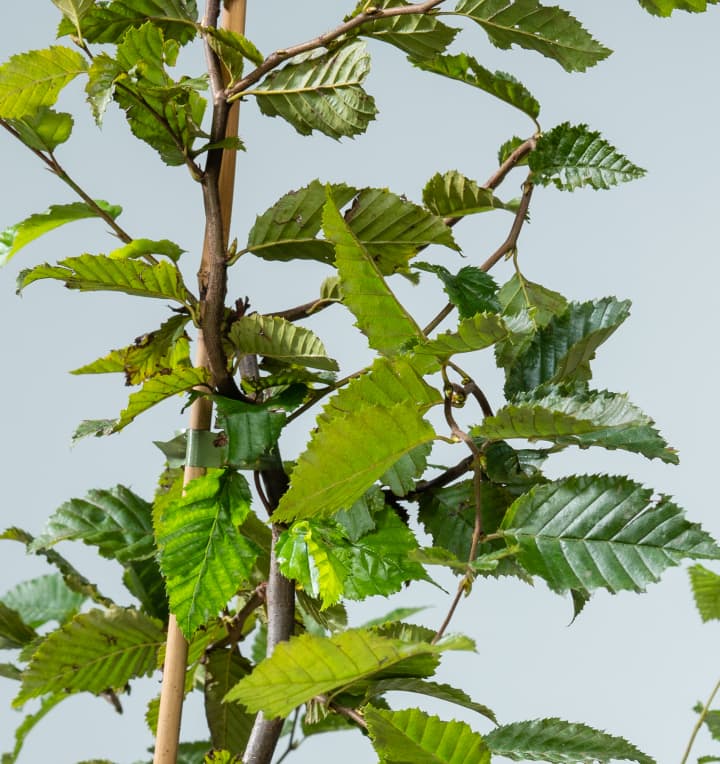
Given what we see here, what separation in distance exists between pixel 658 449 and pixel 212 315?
0.65 feet

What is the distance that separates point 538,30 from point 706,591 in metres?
0.33

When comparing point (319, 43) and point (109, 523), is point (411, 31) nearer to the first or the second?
point (319, 43)

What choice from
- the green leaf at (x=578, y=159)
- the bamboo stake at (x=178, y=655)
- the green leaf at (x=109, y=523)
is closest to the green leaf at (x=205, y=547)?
the bamboo stake at (x=178, y=655)

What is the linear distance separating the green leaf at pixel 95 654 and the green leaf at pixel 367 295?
24 cm

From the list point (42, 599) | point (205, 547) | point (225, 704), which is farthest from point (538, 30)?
point (42, 599)

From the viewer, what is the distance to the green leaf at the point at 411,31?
0.50m

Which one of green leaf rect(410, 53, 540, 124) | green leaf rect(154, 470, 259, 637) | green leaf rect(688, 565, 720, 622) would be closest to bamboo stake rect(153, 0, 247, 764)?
green leaf rect(154, 470, 259, 637)

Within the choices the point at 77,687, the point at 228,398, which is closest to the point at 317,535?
the point at 228,398

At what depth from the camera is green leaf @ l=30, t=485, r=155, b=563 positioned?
0.62m

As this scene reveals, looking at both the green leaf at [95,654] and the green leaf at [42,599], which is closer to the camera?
the green leaf at [95,654]

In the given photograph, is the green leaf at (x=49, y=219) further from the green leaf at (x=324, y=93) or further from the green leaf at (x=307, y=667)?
the green leaf at (x=307, y=667)

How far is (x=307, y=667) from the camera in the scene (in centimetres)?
37

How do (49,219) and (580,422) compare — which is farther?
(49,219)

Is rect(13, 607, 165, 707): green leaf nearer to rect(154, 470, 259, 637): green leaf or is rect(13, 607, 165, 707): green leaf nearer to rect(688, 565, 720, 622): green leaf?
rect(154, 470, 259, 637): green leaf
